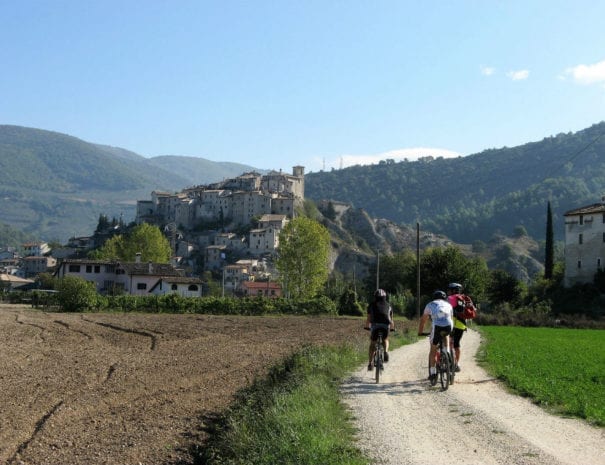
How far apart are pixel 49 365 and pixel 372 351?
11269 mm

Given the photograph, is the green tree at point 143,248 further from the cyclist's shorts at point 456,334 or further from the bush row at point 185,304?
the cyclist's shorts at point 456,334

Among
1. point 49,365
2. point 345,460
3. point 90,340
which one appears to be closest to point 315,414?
point 345,460

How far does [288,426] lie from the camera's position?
10477mm

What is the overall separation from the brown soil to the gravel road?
327cm

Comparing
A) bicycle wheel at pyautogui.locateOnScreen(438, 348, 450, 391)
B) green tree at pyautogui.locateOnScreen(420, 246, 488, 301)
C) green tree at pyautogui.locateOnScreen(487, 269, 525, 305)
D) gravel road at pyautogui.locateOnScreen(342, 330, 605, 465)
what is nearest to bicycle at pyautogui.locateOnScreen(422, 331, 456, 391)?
bicycle wheel at pyautogui.locateOnScreen(438, 348, 450, 391)

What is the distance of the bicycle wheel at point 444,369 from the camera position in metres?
15.0

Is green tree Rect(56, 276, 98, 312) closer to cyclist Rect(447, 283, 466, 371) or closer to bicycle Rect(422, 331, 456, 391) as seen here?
cyclist Rect(447, 283, 466, 371)

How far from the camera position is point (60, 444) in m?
11.8

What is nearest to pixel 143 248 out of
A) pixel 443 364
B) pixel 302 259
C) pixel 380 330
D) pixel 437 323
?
pixel 302 259

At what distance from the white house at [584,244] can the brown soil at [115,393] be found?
65.5 metres

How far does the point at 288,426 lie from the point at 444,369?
556 cm

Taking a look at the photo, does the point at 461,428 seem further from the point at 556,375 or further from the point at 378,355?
the point at 556,375

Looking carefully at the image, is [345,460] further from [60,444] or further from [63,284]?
[63,284]

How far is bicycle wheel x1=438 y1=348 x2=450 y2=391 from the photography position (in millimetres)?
14953
